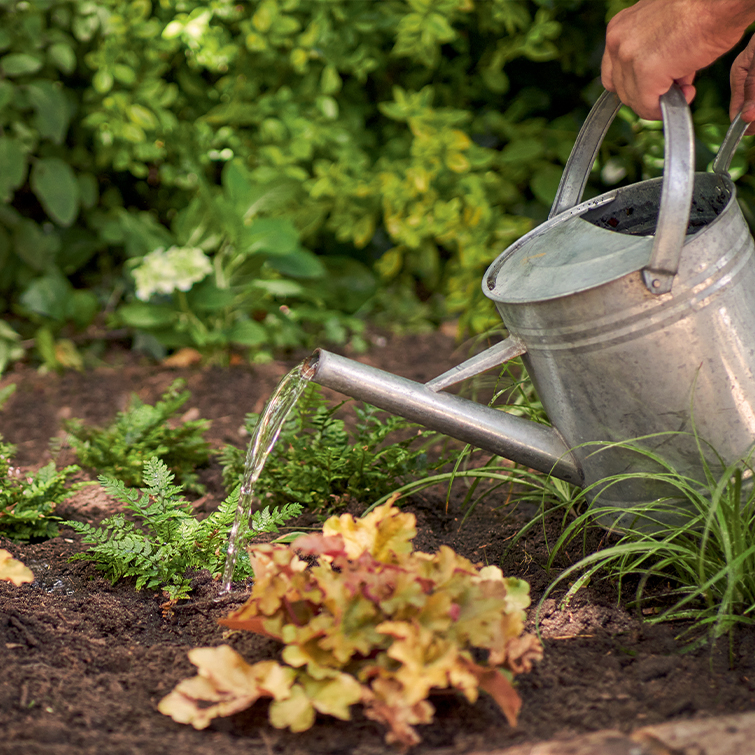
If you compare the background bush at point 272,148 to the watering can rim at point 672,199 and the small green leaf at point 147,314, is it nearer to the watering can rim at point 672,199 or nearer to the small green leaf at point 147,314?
the small green leaf at point 147,314

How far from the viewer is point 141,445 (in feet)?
6.43

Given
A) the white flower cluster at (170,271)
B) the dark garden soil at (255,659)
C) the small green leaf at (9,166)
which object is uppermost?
the small green leaf at (9,166)

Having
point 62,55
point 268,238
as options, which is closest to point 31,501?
point 268,238

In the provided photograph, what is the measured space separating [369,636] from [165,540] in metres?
0.59

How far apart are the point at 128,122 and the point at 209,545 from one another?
2070mm

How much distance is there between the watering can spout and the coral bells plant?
275 mm

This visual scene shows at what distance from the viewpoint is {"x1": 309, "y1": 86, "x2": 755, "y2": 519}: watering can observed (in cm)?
122

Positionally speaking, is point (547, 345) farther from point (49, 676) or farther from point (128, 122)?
point (128, 122)

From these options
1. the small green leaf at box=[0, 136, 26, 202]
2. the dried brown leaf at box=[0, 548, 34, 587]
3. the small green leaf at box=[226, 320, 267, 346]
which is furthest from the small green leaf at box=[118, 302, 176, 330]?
the dried brown leaf at box=[0, 548, 34, 587]

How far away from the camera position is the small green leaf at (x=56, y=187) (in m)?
2.88

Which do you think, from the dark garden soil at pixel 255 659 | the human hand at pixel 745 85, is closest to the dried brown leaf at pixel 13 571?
the dark garden soil at pixel 255 659

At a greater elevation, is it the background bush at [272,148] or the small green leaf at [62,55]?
the small green leaf at [62,55]

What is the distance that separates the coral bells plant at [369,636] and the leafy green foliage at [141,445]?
2.93 ft

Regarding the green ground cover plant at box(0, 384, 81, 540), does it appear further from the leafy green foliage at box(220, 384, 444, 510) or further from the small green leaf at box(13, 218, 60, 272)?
the small green leaf at box(13, 218, 60, 272)
